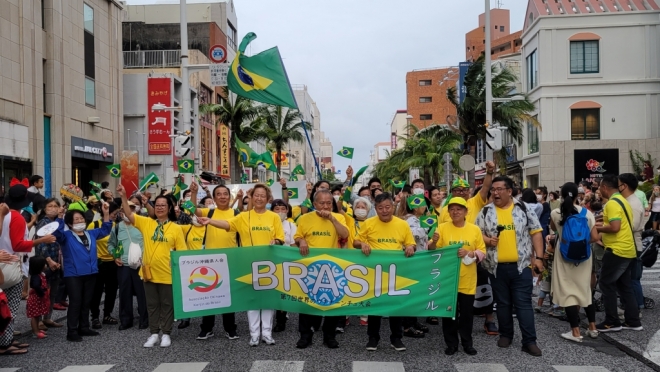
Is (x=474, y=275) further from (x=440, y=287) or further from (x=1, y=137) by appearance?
(x=1, y=137)

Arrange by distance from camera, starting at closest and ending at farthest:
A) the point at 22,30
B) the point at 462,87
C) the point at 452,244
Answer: the point at 452,244 < the point at 22,30 < the point at 462,87

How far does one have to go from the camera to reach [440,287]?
7.24 m

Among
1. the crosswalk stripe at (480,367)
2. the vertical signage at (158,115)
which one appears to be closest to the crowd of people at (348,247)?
the crosswalk stripe at (480,367)

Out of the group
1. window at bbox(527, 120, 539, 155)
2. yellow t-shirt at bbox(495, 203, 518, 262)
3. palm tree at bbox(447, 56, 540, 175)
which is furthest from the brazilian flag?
window at bbox(527, 120, 539, 155)

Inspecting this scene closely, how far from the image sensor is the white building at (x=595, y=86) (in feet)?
110

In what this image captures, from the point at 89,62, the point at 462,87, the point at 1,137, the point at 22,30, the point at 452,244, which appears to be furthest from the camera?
the point at 89,62

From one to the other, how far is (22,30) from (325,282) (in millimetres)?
19256

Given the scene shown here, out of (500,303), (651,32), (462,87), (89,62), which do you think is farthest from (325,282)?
(651,32)

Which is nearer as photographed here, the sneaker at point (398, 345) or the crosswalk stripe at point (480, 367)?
the crosswalk stripe at point (480, 367)

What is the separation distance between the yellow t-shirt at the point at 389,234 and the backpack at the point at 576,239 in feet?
6.03

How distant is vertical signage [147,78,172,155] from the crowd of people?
1024 inches

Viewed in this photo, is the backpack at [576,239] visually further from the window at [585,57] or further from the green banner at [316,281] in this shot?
the window at [585,57]

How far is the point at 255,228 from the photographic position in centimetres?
771

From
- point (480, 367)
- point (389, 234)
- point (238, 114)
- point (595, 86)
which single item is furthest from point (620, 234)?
point (238, 114)
